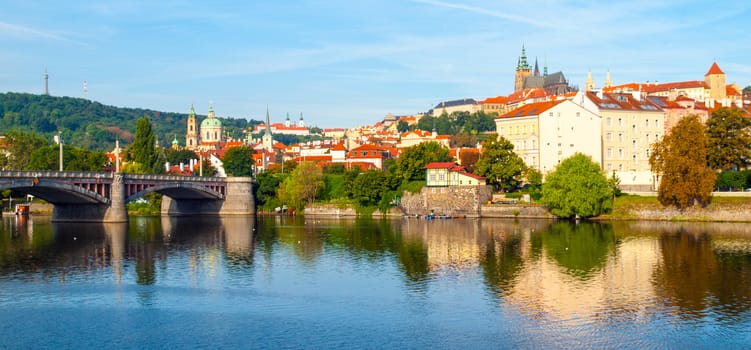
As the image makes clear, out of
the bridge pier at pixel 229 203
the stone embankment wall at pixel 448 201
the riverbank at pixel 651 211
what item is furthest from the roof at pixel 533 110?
the bridge pier at pixel 229 203

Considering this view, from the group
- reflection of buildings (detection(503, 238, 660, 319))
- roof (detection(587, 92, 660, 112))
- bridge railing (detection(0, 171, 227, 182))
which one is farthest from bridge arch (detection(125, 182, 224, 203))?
reflection of buildings (detection(503, 238, 660, 319))

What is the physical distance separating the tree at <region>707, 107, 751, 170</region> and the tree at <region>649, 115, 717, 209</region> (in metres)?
8.30

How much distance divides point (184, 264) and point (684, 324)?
2987cm

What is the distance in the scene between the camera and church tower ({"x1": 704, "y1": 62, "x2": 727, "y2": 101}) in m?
148

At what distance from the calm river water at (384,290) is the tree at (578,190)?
9309 millimetres

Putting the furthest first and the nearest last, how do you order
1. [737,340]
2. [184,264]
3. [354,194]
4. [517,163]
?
[354,194]
[517,163]
[184,264]
[737,340]

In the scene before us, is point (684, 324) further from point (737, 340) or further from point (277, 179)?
point (277, 179)

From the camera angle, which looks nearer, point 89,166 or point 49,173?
point 49,173

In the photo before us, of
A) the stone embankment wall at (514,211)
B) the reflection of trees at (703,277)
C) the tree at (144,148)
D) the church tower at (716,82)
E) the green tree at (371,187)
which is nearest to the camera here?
the reflection of trees at (703,277)

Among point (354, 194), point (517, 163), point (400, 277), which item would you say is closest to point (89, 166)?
point (354, 194)

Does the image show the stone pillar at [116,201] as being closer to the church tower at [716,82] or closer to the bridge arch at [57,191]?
the bridge arch at [57,191]

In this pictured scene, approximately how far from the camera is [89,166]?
11706 cm

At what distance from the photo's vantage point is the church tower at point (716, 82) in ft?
484

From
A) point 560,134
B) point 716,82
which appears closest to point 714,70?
point 716,82
